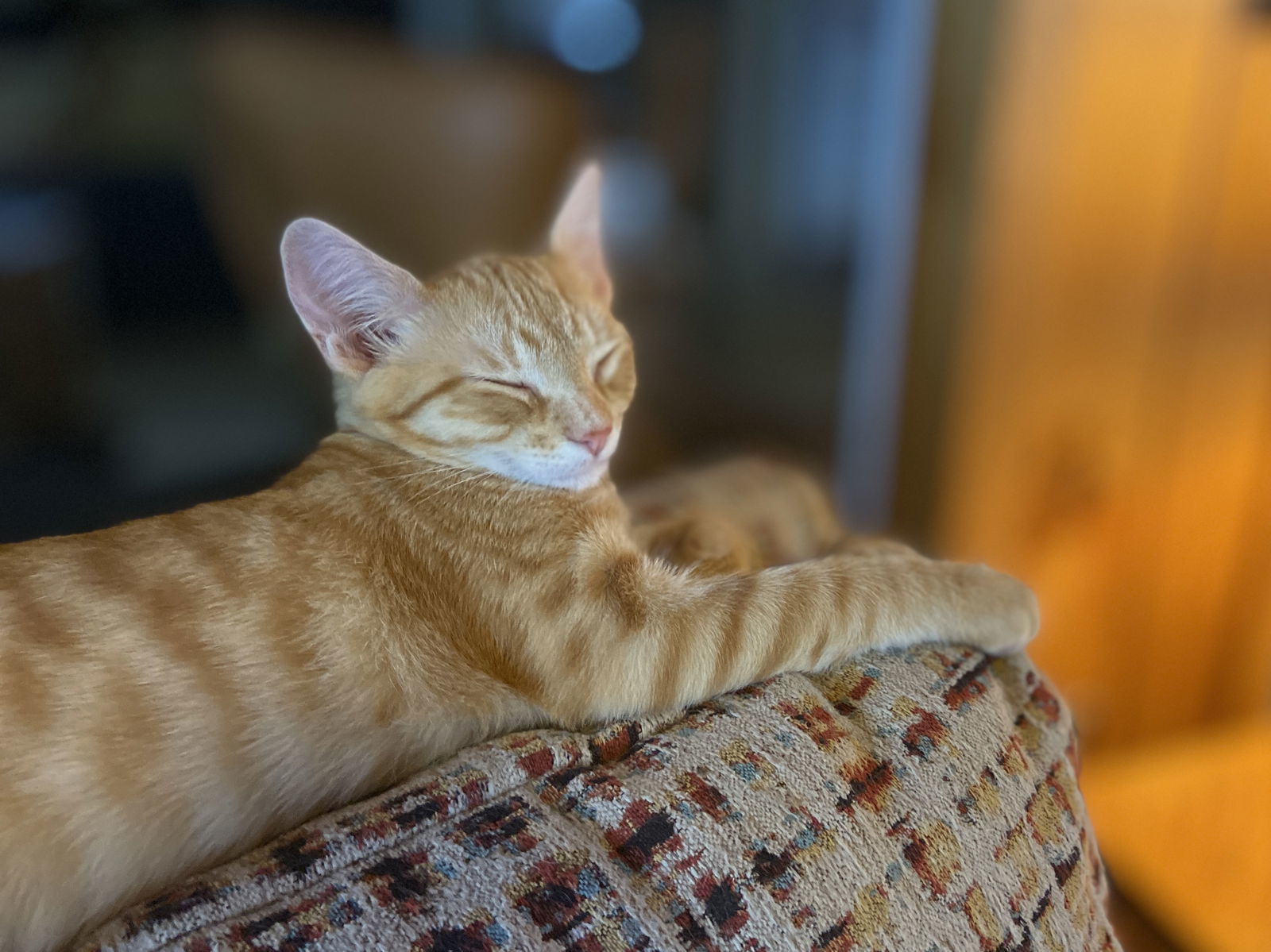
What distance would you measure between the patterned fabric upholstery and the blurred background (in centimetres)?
67

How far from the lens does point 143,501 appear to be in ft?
3.38

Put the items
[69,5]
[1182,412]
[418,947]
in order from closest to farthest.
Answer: [418,947] < [69,5] < [1182,412]

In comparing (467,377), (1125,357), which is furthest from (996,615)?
(1125,357)

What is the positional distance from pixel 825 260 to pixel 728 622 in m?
1.02

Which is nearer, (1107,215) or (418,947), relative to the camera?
(418,947)

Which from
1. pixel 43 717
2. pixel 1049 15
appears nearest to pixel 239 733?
pixel 43 717

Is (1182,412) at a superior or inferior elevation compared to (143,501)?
inferior

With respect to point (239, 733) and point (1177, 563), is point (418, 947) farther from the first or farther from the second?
point (1177, 563)

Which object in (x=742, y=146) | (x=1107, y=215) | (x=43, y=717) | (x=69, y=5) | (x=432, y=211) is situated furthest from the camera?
(x=1107, y=215)

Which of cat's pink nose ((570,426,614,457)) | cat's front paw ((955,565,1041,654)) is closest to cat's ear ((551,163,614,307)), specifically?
cat's pink nose ((570,426,614,457))

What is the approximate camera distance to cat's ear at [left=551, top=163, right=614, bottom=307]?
2.90 feet

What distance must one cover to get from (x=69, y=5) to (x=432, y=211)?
1.45ft

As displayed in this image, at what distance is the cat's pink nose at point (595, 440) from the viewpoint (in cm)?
77

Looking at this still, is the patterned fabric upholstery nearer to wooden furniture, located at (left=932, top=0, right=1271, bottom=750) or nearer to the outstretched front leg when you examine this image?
the outstretched front leg
